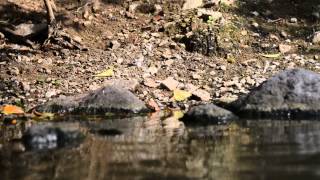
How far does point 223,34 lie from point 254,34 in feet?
2.98

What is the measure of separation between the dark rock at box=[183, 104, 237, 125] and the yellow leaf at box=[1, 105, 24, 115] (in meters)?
3.08

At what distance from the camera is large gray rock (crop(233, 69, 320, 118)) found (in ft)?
32.3

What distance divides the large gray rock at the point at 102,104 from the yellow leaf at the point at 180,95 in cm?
86

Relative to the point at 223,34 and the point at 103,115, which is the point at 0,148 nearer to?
the point at 103,115

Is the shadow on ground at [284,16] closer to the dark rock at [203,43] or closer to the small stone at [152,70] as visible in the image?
the dark rock at [203,43]

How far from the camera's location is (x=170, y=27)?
1404 cm

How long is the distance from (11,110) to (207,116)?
141 inches

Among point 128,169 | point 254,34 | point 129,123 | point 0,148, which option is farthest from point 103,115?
point 254,34

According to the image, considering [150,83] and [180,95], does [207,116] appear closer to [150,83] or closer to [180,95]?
[180,95]

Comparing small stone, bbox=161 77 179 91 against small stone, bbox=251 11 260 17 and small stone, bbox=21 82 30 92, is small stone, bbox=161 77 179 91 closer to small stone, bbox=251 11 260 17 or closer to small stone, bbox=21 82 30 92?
small stone, bbox=21 82 30 92

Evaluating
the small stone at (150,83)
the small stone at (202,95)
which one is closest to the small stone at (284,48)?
the small stone at (202,95)

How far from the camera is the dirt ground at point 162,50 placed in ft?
39.0

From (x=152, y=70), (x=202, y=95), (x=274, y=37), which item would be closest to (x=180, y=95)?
(x=202, y=95)

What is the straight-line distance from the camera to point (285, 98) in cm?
1000
